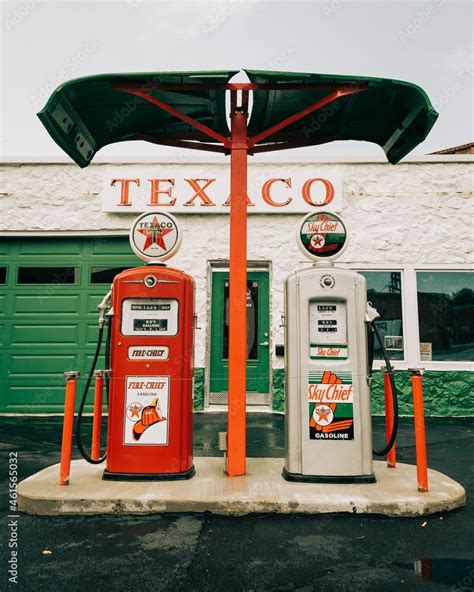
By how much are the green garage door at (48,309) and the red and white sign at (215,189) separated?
3.02 feet

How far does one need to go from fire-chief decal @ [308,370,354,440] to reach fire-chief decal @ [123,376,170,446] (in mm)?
1292

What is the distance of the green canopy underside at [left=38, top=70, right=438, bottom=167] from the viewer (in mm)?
4020

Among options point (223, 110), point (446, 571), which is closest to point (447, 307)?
point (223, 110)

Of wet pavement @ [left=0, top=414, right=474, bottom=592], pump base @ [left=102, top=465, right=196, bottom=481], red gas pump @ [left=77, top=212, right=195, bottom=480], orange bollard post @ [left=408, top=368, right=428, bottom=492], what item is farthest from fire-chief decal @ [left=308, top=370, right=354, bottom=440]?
pump base @ [left=102, top=465, right=196, bottom=481]

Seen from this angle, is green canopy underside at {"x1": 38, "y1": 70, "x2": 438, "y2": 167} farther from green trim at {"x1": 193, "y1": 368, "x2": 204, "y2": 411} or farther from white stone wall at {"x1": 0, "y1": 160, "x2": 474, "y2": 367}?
green trim at {"x1": 193, "y1": 368, "x2": 204, "y2": 411}

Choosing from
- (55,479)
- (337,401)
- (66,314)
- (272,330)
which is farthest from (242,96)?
(66,314)

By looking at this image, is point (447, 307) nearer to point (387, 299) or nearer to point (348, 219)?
point (387, 299)

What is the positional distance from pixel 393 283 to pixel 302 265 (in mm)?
1660

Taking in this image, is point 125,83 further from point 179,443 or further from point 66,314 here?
point 66,314

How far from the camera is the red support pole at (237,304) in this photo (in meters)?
4.15

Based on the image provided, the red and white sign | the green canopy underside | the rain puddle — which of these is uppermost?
the red and white sign

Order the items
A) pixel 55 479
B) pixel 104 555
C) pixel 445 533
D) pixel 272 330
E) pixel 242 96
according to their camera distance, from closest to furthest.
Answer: pixel 104 555 < pixel 445 533 < pixel 55 479 < pixel 242 96 < pixel 272 330

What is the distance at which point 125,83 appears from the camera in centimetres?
409

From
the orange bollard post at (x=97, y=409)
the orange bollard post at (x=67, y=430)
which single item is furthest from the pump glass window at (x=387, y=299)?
the orange bollard post at (x=67, y=430)
